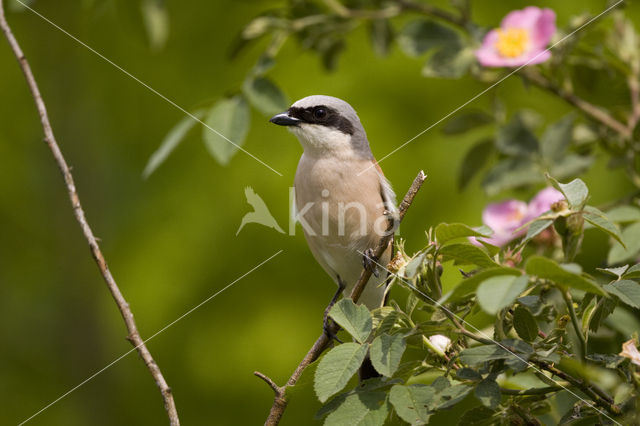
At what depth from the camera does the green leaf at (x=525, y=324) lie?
46.9 inches

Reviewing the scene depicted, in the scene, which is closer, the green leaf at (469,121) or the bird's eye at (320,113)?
the green leaf at (469,121)

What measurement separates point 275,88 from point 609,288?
4.01 feet

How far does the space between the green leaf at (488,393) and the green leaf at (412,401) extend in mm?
73

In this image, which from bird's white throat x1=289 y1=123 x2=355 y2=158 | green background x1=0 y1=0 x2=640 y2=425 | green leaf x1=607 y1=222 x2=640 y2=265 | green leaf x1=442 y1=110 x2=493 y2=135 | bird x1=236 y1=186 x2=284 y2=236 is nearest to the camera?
green leaf x1=607 y1=222 x2=640 y2=265

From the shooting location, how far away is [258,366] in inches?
124

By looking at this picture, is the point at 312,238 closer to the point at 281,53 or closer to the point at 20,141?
the point at 281,53

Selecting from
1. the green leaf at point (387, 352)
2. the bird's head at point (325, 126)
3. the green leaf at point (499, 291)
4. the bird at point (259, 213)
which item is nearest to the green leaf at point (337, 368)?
the green leaf at point (387, 352)

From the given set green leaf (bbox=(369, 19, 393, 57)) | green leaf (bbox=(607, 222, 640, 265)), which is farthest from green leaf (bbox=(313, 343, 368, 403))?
green leaf (bbox=(369, 19, 393, 57))

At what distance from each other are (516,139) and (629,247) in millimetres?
723

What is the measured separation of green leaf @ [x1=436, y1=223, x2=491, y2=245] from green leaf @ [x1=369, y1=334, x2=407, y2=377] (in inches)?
7.0

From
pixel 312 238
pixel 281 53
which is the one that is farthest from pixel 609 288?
pixel 281 53

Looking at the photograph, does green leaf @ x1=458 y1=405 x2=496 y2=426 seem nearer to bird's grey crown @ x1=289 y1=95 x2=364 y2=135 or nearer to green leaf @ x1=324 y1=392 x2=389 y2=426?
green leaf @ x1=324 y1=392 x2=389 y2=426

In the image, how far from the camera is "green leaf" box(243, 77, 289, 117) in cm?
204

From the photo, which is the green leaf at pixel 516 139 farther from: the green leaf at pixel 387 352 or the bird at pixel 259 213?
the green leaf at pixel 387 352
